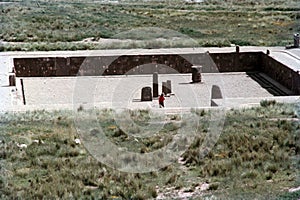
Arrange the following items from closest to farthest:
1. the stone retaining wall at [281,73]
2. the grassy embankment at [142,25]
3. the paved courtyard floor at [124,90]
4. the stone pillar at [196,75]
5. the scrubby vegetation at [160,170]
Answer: the scrubby vegetation at [160,170] → the paved courtyard floor at [124,90] → the stone retaining wall at [281,73] → the stone pillar at [196,75] → the grassy embankment at [142,25]

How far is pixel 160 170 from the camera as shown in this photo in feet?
46.0

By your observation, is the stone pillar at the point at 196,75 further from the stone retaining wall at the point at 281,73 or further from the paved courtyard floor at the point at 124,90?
the stone retaining wall at the point at 281,73

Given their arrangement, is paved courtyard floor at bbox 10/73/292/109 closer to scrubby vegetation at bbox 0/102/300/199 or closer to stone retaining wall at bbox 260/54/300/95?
stone retaining wall at bbox 260/54/300/95

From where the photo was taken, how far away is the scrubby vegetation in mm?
12273

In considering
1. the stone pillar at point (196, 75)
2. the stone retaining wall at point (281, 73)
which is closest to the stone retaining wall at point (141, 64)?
the stone retaining wall at point (281, 73)

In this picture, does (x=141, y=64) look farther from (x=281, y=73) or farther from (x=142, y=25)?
(x=142, y=25)

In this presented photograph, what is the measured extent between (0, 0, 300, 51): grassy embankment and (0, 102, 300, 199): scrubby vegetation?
18426 mm

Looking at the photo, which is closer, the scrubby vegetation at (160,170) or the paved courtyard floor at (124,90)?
the scrubby vegetation at (160,170)

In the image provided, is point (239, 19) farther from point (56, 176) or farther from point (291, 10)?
point (56, 176)

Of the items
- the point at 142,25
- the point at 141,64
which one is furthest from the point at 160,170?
the point at 142,25

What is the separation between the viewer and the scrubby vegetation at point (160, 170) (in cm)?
1227

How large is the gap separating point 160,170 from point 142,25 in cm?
3434

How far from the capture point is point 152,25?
156 feet

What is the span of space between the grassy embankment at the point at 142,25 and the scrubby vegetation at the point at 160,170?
18.4 meters
